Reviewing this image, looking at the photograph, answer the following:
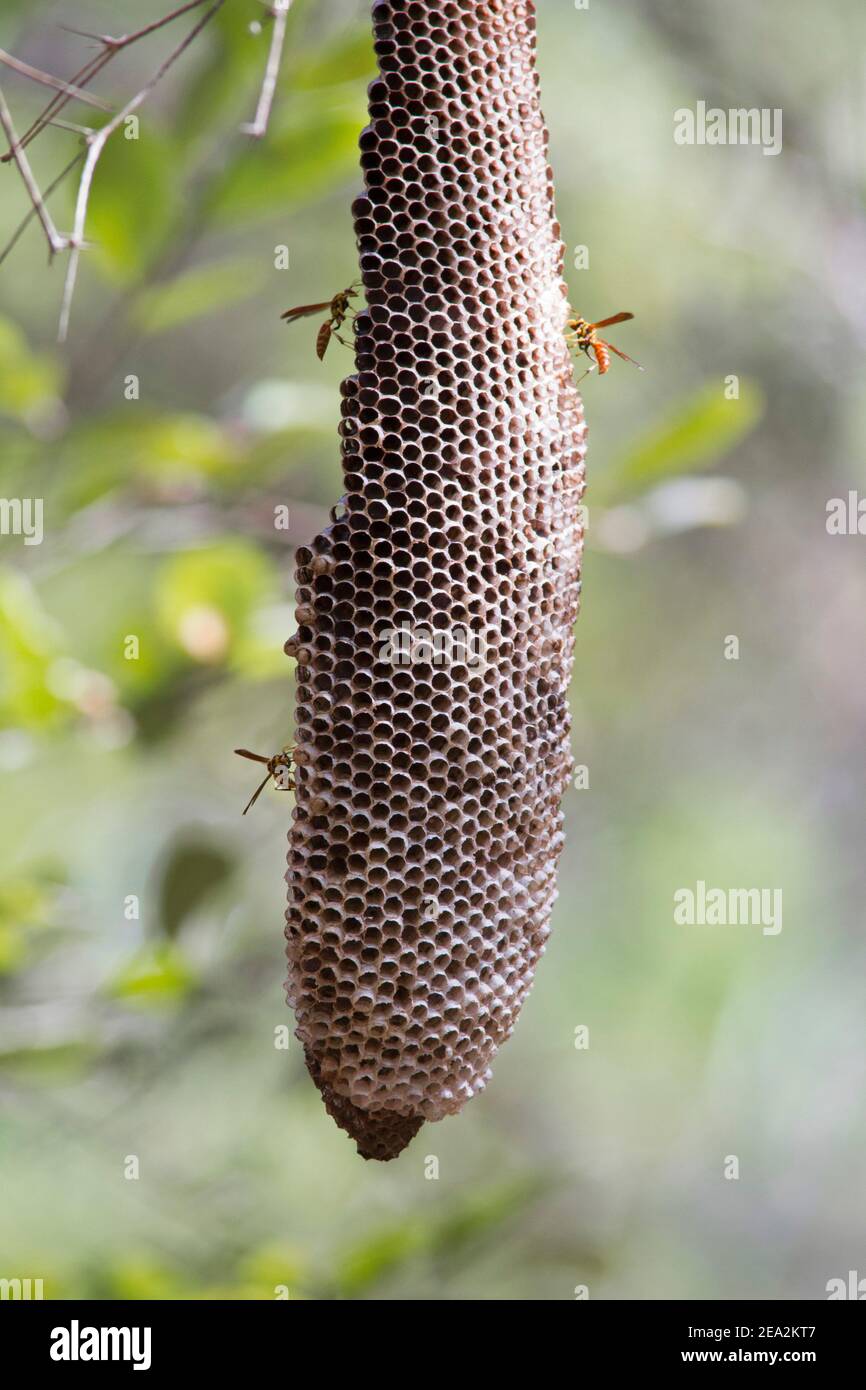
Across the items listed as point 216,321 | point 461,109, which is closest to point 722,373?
point 216,321

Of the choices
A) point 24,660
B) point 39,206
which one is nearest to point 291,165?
point 24,660

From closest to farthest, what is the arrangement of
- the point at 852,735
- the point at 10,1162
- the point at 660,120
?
the point at 10,1162 < the point at 660,120 < the point at 852,735

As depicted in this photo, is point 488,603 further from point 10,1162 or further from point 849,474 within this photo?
point 849,474

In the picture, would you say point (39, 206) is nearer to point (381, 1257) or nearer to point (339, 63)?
point (339, 63)

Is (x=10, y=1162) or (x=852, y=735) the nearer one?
(x=10, y=1162)
